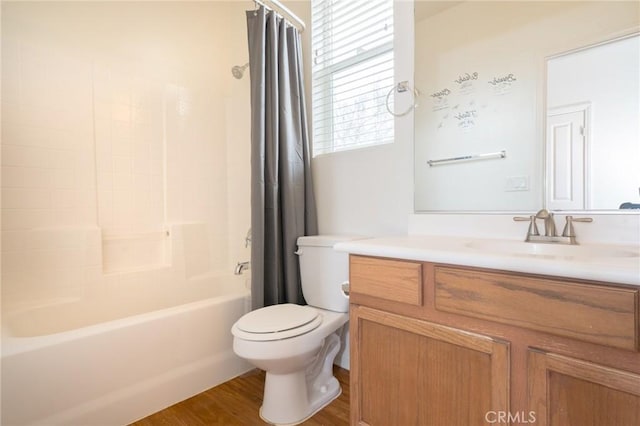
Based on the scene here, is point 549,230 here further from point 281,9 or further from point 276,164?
point 281,9

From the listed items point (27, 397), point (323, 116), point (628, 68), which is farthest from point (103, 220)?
point (628, 68)

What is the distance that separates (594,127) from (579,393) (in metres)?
0.92

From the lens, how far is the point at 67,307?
5.70ft

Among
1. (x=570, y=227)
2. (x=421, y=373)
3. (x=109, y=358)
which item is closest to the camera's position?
(x=421, y=373)

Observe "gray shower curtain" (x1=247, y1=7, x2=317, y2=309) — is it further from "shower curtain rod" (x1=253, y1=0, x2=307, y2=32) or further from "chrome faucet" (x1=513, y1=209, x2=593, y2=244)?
"chrome faucet" (x1=513, y1=209, x2=593, y2=244)

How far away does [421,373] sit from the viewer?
0.96 m

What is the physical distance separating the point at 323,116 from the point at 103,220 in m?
1.51

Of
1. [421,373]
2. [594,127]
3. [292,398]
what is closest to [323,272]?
[292,398]

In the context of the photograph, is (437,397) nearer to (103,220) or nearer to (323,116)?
(323,116)

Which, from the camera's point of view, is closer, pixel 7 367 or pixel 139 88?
pixel 7 367

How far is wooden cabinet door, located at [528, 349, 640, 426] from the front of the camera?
661 mm

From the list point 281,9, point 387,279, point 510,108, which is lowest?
point 387,279

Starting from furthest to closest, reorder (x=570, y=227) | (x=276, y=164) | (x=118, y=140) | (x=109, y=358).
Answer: (x=118, y=140), (x=276, y=164), (x=109, y=358), (x=570, y=227)
